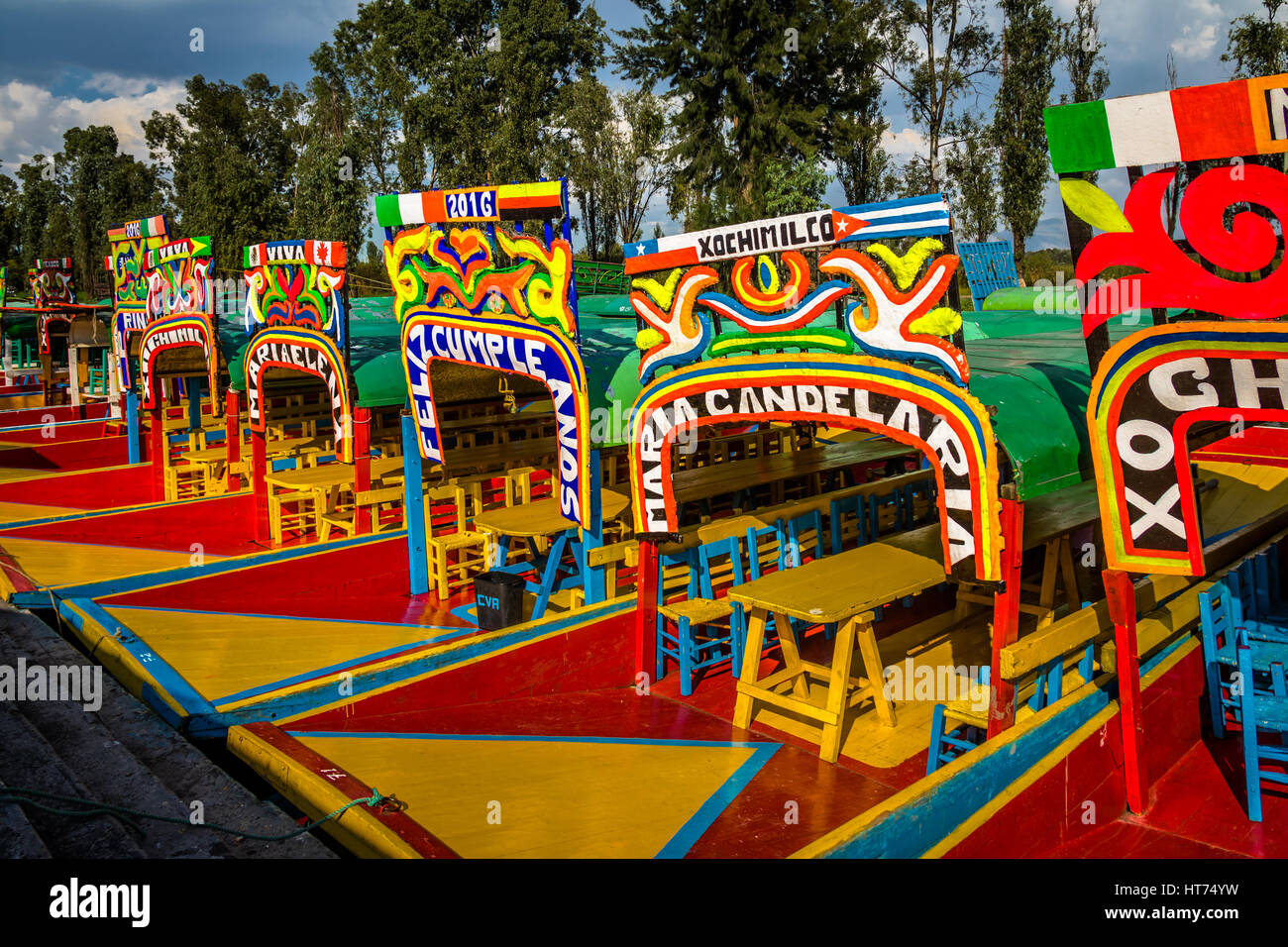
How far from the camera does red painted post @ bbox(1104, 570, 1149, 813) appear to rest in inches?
199

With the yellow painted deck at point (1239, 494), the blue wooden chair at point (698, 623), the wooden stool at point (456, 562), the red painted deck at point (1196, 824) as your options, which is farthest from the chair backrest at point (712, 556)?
the yellow painted deck at point (1239, 494)

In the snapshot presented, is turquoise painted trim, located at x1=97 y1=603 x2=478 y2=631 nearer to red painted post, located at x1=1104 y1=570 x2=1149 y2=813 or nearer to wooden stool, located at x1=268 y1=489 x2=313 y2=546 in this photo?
wooden stool, located at x1=268 y1=489 x2=313 y2=546

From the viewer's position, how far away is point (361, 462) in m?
9.94

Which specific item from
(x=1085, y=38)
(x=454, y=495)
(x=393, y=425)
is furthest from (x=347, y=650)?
(x=1085, y=38)

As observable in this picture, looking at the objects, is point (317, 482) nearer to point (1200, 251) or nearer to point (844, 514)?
point (844, 514)

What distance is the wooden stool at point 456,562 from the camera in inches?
366

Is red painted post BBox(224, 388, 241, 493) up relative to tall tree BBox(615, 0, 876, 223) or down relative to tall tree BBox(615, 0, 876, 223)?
down

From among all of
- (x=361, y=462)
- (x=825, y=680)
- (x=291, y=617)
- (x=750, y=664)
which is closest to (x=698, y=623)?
(x=750, y=664)

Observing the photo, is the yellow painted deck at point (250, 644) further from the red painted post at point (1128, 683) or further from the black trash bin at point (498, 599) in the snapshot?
the red painted post at point (1128, 683)

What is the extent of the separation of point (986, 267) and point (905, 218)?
13.6 metres

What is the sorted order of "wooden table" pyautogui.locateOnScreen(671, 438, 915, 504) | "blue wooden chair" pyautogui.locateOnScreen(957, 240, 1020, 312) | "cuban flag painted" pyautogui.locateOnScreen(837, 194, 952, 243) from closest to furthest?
"cuban flag painted" pyautogui.locateOnScreen(837, 194, 952, 243) → "wooden table" pyautogui.locateOnScreen(671, 438, 915, 504) → "blue wooden chair" pyautogui.locateOnScreen(957, 240, 1020, 312)

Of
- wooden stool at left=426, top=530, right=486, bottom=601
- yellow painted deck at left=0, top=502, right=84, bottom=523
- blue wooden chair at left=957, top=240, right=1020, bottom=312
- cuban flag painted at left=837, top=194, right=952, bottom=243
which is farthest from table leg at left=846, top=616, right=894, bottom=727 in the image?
blue wooden chair at left=957, top=240, right=1020, bottom=312

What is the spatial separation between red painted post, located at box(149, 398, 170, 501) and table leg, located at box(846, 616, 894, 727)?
35.0 feet

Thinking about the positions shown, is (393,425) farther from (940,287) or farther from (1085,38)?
(1085,38)
